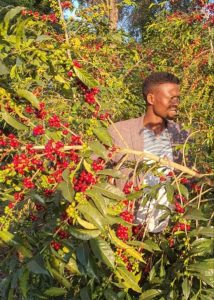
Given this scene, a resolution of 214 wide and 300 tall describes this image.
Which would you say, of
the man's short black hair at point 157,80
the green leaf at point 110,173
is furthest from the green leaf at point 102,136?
the man's short black hair at point 157,80

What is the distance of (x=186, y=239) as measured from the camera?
1.43 meters

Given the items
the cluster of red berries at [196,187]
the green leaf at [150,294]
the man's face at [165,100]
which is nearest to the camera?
the green leaf at [150,294]

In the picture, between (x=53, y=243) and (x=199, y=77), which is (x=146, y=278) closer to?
(x=53, y=243)

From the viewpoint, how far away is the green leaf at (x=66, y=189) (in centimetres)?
121

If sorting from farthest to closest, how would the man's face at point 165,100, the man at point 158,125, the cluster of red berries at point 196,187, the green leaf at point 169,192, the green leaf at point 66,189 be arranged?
the man's face at point 165,100 < the man at point 158,125 < the cluster of red berries at point 196,187 < the green leaf at point 169,192 < the green leaf at point 66,189

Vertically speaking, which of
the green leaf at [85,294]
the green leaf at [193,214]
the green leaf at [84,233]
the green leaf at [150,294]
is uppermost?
the green leaf at [84,233]

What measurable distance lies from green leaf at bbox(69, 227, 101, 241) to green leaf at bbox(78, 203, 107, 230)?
23 mm

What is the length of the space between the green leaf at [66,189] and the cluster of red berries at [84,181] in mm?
46

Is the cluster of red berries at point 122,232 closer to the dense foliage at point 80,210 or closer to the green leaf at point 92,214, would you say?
the dense foliage at point 80,210

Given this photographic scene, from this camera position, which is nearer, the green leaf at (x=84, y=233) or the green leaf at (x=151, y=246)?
the green leaf at (x=84, y=233)

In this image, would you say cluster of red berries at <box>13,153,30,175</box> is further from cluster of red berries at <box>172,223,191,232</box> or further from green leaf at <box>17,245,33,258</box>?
cluster of red berries at <box>172,223,191,232</box>

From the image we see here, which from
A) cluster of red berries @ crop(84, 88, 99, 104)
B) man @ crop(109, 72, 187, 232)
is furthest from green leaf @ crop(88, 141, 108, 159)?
man @ crop(109, 72, 187, 232)

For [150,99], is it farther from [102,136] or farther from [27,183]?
[27,183]

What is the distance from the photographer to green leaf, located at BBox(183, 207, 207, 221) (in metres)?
1.39
